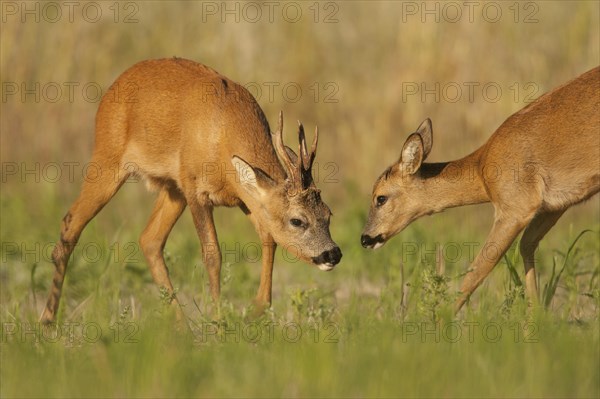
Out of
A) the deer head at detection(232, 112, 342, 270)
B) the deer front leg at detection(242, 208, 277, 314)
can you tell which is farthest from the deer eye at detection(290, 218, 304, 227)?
the deer front leg at detection(242, 208, 277, 314)

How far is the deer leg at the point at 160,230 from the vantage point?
10578 millimetres

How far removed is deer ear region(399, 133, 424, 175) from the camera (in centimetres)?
973

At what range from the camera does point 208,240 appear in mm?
9742

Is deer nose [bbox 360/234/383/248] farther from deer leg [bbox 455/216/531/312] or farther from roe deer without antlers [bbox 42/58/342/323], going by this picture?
deer leg [bbox 455/216/531/312]

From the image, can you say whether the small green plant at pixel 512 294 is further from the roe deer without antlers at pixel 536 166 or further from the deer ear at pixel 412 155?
the deer ear at pixel 412 155

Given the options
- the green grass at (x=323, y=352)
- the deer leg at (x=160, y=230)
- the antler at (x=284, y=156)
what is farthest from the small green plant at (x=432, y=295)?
the deer leg at (x=160, y=230)

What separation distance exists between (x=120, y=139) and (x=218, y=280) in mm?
1603

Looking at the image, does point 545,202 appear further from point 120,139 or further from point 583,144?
point 120,139

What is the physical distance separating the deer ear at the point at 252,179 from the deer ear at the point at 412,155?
1.23 meters

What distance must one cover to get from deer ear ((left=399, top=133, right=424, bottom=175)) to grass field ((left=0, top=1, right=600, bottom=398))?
75 centimetres

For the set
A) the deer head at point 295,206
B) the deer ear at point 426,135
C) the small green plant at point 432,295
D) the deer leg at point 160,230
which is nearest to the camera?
the small green plant at point 432,295

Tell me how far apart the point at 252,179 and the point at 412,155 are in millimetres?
1456

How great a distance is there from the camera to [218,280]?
9.77 meters

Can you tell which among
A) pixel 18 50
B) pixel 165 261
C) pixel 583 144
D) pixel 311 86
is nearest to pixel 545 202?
pixel 583 144
